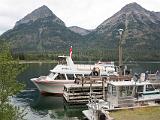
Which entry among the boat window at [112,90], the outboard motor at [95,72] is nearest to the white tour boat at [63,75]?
the outboard motor at [95,72]

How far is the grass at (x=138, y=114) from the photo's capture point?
2733 cm

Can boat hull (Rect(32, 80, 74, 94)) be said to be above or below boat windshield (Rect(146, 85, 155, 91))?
below

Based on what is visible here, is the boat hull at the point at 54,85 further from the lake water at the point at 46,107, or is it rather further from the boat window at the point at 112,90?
the boat window at the point at 112,90

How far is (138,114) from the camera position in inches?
1132

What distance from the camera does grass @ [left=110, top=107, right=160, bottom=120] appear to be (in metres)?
27.3

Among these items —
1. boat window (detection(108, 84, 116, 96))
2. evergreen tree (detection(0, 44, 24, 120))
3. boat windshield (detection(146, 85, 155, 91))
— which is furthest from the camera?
boat windshield (detection(146, 85, 155, 91))

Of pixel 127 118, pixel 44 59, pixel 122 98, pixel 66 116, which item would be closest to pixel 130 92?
pixel 122 98

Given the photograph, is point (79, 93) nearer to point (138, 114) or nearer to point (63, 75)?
point (63, 75)

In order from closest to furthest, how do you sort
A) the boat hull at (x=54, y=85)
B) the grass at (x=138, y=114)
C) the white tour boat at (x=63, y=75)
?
the grass at (x=138, y=114)
the boat hull at (x=54, y=85)
the white tour boat at (x=63, y=75)

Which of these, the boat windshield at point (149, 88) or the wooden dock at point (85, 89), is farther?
the wooden dock at point (85, 89)

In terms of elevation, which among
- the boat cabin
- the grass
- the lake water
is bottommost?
the lake water

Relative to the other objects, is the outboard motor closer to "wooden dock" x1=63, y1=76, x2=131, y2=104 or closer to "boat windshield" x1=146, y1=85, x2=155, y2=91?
"wooden dock" x1=63, y1=76, x2=131, y2=104

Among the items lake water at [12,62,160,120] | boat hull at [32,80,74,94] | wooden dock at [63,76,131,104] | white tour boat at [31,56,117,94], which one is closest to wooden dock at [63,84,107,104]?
wooden dock at [63,76,131,104]

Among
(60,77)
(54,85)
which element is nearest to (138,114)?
(54,85)
